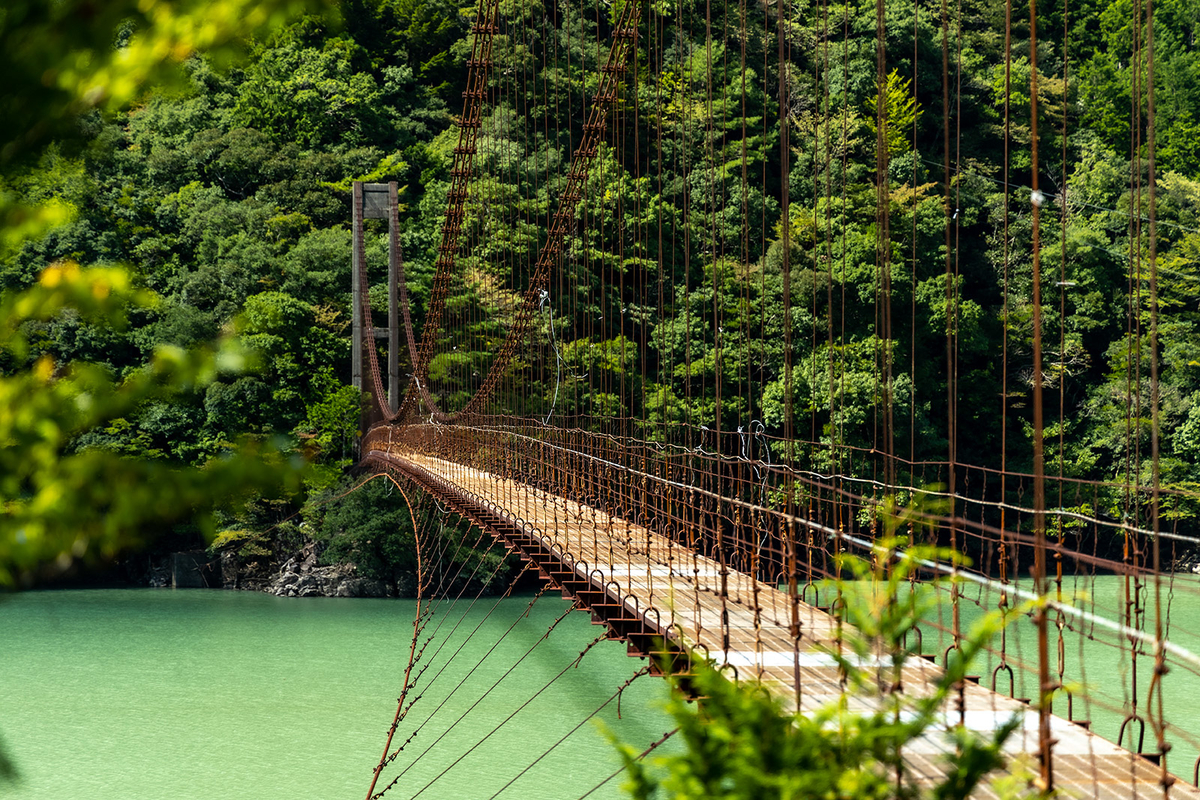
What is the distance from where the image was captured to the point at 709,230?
15977 millimetres

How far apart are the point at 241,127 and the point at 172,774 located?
45.1 ft

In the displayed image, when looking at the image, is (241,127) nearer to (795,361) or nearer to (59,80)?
(795,361)

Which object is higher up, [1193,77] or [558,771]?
[1193,77]

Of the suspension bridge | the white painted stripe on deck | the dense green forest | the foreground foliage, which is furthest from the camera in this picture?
the dense green forest

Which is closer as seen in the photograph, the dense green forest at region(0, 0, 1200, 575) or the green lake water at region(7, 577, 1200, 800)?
the green lake water at region(7, 577, 1200, 800)

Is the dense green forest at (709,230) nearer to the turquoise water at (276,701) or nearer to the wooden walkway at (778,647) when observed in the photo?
the turquoise water at (276,701)

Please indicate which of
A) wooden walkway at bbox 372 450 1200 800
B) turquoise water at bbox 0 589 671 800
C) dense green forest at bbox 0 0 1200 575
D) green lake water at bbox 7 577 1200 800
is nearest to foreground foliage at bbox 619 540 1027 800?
wooden walkway at bbox 372 450 1200 800

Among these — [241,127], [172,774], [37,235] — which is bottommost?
[172,774]

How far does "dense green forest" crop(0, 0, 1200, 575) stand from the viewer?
1561cm

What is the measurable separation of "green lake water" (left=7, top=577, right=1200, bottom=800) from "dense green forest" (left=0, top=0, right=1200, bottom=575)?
231 centimetres

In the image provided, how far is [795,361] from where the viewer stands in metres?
15.8

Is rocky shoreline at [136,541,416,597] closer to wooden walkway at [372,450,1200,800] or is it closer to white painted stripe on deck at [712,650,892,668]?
wooden walkway at [372,450,1200,800]

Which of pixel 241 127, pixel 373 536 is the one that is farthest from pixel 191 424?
pixel 241 127

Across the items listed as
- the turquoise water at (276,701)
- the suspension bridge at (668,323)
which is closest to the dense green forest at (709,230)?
the suspension bridge at (668,323)
